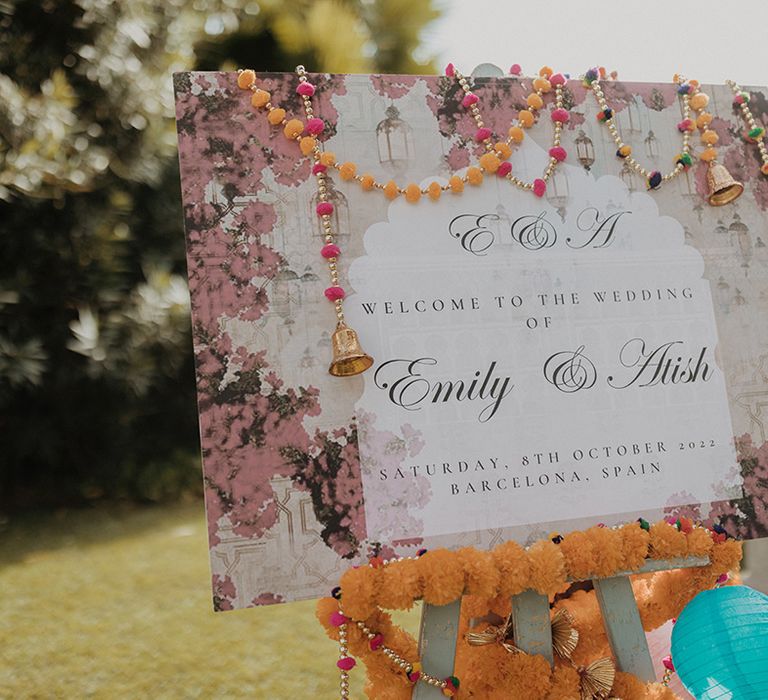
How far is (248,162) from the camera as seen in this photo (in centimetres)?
108

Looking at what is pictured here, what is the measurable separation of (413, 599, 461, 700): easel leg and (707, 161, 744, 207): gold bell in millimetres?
890

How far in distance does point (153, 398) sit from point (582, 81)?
8.84ft

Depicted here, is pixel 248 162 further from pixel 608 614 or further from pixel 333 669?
pixel 333 669

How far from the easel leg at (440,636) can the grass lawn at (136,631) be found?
1052mm

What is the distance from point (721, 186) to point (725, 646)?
2.65ft

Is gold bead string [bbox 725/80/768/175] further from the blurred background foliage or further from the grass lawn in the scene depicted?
the blurred background foliage

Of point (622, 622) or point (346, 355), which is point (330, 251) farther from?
point (622, 622)

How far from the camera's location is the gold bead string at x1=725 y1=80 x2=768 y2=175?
1.30 meters

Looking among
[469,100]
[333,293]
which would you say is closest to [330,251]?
[333,293]

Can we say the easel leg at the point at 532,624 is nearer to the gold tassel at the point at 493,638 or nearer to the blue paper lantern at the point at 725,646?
the gold tassel at the point at 493,638

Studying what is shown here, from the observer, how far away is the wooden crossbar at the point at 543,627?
1.03m

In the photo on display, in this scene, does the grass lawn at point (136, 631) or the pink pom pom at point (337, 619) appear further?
the grass lawn at point (136, 631)

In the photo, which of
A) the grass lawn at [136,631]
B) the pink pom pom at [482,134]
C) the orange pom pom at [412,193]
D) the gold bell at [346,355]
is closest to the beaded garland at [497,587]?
the gold bell at [346,355]

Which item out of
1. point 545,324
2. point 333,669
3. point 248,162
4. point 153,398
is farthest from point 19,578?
point 545,324
